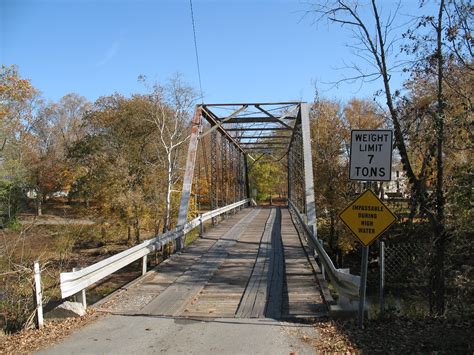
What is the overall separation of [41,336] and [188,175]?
327 inches

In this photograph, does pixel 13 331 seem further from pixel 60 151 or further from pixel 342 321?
pixel 60 151

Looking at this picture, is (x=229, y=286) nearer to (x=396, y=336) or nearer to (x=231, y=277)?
(x=231, y=277)

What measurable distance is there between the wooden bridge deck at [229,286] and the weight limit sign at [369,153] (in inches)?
79.2

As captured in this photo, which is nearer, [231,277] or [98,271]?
[98,271]

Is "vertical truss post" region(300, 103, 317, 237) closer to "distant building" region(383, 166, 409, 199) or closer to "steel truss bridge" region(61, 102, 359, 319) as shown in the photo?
"steel truss bridge" region(61, 102, 359, 319)

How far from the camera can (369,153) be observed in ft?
16.9

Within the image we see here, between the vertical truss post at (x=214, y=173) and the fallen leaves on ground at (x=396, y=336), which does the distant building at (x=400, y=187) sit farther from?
the vertical truss post at (x=214, y=173)

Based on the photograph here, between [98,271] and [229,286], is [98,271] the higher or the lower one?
the higher one

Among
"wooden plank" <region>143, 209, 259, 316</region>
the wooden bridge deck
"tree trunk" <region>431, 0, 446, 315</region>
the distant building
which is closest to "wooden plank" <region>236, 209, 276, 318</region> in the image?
the wooden bridge deck

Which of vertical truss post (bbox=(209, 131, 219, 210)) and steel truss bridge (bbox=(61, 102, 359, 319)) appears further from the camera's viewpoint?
vertical truss post (bbox=(209, 131, 219, 210))

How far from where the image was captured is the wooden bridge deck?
19.8 ft

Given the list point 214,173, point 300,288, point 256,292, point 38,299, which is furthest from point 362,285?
point 214,173

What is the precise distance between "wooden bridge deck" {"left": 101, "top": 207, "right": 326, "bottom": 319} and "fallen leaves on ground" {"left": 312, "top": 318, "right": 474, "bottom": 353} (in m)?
0.66

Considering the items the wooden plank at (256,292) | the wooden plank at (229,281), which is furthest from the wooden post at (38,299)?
the wooden plank at (256,292)
